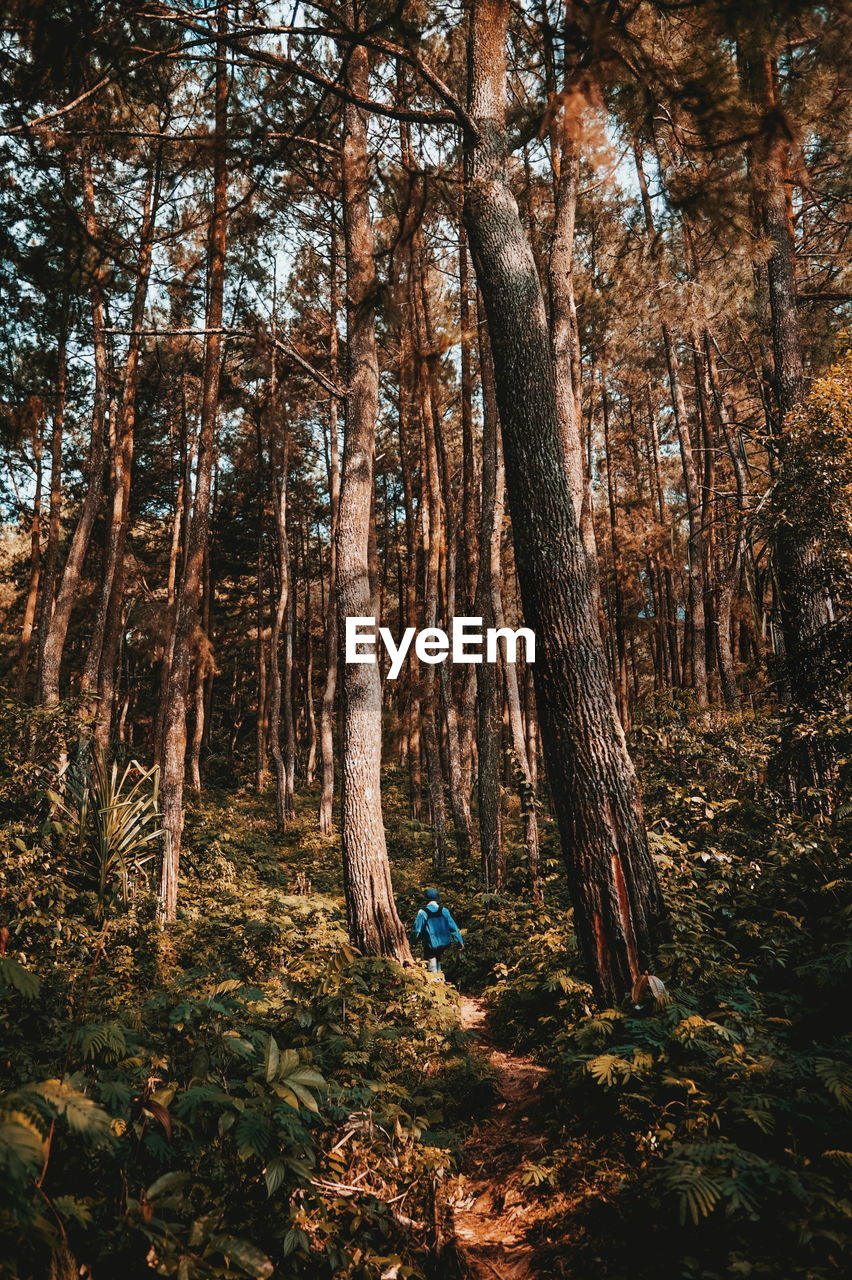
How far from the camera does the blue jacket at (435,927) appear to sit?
7.51m

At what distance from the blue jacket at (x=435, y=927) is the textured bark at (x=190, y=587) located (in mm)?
3524

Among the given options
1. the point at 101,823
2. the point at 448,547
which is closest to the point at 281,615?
the point at 448,547

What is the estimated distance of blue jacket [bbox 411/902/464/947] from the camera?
7.51 m

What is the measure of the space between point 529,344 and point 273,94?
522 centimetres

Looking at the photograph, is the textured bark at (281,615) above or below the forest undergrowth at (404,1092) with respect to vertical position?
above

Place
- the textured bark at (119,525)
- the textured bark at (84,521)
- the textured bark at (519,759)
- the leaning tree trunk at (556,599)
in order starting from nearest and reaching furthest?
the leaning tree trunk at (556,599)
the textured bark at (519,759)
the textured bark at (84,521)
the textured bark at (119,525)

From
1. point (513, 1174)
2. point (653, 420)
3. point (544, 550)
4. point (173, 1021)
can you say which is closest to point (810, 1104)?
point (513, 1174)

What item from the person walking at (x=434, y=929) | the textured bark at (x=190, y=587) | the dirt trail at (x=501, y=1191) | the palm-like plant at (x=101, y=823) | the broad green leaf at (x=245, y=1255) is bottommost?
the dirt trail at (x=501, y=1191)

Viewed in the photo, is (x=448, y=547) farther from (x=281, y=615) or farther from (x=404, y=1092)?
(x=404, y=1092)

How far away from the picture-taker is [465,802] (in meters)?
15.2

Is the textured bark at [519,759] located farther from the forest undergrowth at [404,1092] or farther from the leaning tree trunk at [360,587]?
the leaning tree trunk at [360,587]

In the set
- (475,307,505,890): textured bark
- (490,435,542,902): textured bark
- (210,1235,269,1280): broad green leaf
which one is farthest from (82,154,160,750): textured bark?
(210,1235,269,1280): broad green leaf

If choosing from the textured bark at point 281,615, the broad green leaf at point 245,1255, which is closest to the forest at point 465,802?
the broad green leaf at point 245,1255

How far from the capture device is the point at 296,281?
690 inches
